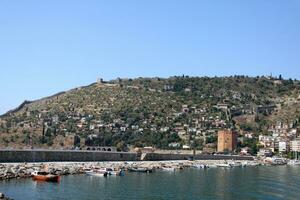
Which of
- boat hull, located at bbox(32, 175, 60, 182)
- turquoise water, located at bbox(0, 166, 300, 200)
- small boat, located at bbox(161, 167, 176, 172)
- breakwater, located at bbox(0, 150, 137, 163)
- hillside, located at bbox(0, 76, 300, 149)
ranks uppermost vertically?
hillside, located at bbox(0, 76, 300, 149)

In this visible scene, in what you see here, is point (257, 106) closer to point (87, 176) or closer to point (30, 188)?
point (87, 176)

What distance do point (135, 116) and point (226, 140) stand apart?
27299mm

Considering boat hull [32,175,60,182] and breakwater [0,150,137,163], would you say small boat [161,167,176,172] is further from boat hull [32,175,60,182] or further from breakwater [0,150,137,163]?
boat hull [32,175,60,182]

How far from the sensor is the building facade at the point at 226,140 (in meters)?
149

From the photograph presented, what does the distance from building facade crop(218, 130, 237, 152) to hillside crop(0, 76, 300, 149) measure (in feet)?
20.2

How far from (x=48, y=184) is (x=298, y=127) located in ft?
442

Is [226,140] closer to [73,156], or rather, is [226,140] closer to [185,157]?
[185,157]

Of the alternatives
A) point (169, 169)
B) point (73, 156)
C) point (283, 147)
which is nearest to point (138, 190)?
point (169, 169)

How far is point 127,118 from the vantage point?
15475cm

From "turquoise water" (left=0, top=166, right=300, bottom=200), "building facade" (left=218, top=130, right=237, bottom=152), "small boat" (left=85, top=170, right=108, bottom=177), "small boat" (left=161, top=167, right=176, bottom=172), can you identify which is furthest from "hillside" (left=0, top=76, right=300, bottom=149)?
"turquoise water" (left=0, top=166, right=300, bottom=200)

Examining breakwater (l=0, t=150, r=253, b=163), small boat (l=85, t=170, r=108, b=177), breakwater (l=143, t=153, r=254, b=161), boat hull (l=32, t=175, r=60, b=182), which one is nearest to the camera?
boat hull (l=32, t=175, r=60, b=182)

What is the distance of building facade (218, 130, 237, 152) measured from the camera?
149125 mm

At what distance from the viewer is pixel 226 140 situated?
492ft

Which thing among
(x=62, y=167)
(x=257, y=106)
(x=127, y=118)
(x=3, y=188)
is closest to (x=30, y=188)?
(x=3, y=188)
